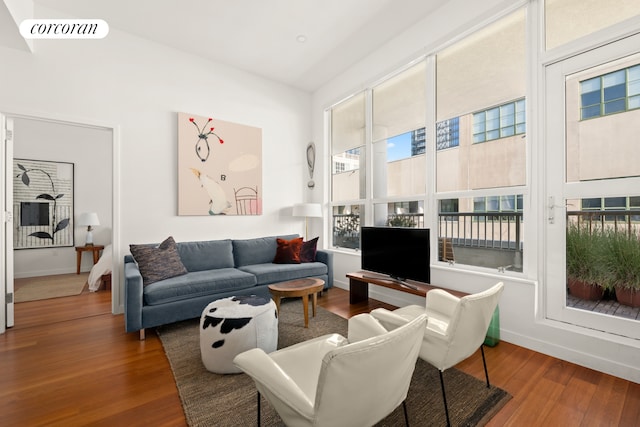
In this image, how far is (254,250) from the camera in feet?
13.5

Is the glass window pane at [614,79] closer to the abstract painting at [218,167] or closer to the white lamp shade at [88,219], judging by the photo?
the abstract painting at [218,167]

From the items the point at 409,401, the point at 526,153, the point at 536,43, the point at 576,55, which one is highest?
the point at 536,43

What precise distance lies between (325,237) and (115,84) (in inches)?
139

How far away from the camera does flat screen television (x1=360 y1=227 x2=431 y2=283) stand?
9.53ft

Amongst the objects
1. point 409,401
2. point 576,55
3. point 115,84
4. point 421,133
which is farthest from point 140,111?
point 576,55

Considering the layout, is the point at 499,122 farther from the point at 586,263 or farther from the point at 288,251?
the point at 288,251

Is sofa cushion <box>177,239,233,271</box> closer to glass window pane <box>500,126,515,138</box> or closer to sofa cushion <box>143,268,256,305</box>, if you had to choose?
sofa cushion <box>143,268,256,305</box>

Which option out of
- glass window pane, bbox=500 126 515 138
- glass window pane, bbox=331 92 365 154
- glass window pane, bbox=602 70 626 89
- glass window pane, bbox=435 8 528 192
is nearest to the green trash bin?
glass window pane, bbox=435 8 528 192

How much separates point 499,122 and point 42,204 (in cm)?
714

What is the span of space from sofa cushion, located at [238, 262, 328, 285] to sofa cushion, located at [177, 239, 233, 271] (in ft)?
0.86

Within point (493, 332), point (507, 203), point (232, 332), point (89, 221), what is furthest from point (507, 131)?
point (89, 221)

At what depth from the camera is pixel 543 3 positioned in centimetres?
245

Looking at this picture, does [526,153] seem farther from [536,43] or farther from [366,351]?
[366,351]

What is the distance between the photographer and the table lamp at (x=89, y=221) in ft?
17.5
